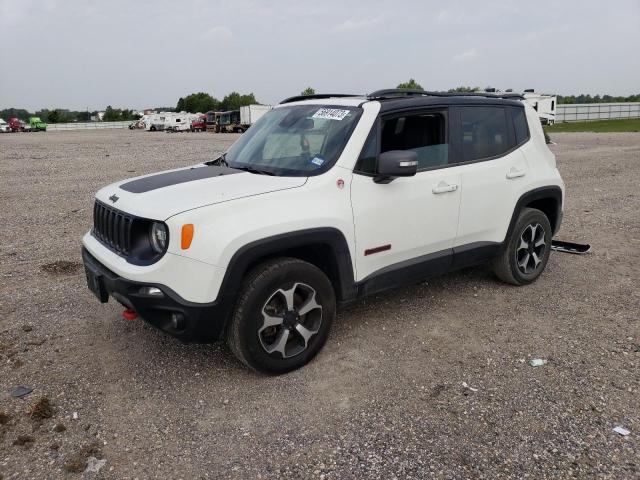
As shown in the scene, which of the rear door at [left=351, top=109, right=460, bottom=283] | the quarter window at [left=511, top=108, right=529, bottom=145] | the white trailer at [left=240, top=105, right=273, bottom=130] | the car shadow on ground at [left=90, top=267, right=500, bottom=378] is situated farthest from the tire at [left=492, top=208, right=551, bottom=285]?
the white trailer at [left=240, top=105, right=273, bottom=130]

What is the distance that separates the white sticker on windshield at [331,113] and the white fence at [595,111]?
54.8 metres

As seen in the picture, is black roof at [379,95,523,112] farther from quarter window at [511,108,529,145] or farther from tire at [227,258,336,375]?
tire at [227,258,336,375]

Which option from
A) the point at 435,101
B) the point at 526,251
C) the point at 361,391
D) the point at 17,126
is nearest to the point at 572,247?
the point at 526,251

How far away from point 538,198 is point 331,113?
2.32 meters

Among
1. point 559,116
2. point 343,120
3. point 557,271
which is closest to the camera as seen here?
point 343,120

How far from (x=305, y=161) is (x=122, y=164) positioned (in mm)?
13885

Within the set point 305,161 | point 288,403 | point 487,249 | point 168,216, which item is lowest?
point 288,403

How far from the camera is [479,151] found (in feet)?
15.3

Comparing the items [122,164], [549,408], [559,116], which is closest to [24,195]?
[122,164]

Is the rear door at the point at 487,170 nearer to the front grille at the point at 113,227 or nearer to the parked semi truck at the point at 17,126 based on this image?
the front grille at the point at 113,227

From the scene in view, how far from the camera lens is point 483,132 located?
4.72 meters

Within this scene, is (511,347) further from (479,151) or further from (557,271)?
(557,271)

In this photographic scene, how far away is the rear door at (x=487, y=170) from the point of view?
14.8 ft

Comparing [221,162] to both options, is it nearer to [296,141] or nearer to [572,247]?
[296,141]
